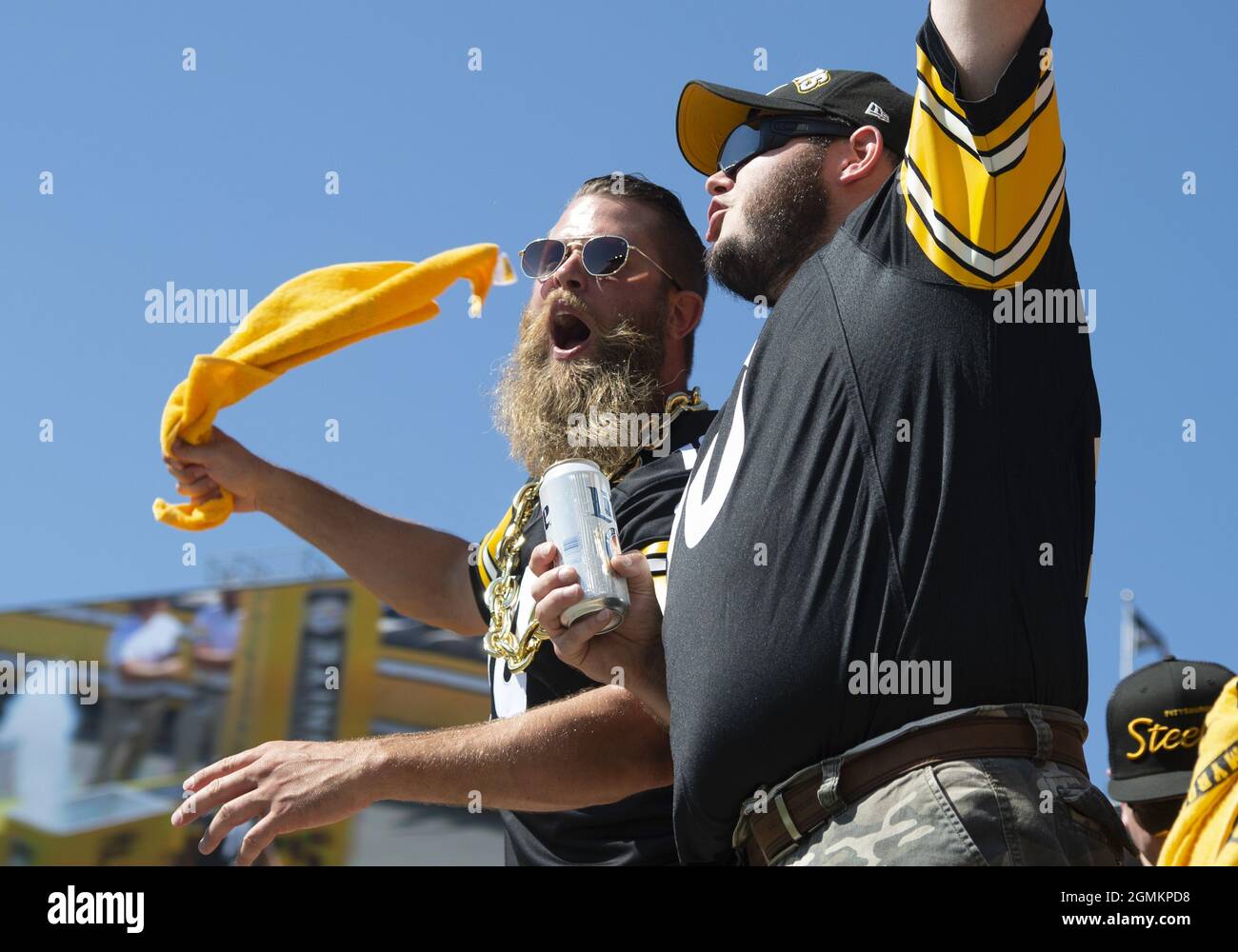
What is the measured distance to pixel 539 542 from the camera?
13.3 feet

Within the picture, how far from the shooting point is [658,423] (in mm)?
4422

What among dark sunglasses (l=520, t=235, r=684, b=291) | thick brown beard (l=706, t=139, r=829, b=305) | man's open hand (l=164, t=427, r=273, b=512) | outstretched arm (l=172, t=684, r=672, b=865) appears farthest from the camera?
dark sunglasses (l=520, t=235, r=684, b=291)

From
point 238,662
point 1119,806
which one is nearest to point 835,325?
point 1119,806

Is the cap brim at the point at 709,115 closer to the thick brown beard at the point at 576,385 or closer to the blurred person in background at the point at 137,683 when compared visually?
the thick brown beard at the point at 576,385

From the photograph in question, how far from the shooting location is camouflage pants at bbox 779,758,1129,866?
2146 mm

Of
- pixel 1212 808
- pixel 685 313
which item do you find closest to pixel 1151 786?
pixel 1212 808

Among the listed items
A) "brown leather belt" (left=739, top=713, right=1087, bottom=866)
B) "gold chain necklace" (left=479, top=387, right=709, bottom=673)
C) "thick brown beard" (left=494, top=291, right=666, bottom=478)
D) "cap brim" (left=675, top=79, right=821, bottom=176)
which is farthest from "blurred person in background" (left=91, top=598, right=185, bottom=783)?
"brown leather belt" (left=739, top=713, right=1087, bottom=866)

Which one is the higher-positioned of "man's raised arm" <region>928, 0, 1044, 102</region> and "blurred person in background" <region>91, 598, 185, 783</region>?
"man's raised arm" <region>928, 0, 1044, 102</region>

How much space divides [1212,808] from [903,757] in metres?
1.37

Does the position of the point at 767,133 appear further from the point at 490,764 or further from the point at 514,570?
the point at 490,764

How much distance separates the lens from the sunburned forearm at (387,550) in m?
4.57

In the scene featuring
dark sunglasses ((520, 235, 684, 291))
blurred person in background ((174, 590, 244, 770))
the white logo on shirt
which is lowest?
blurred person in background ((174, 590, 244, 770))

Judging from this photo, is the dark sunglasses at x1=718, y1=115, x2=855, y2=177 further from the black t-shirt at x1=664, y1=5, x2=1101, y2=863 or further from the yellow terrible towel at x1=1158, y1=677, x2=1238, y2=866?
the yellow terrible towel at x1=1158, y1=677, x2=1238, y2=866
